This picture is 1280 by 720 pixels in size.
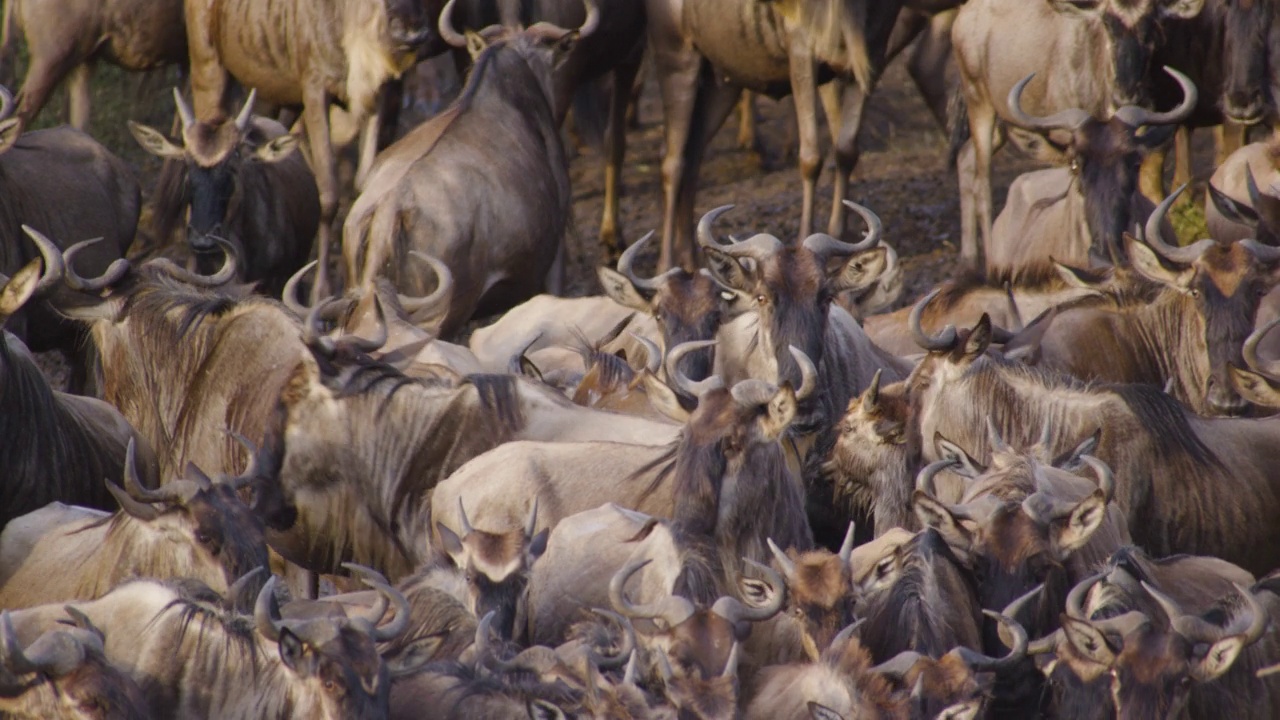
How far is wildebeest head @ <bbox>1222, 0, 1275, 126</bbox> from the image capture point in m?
10.9

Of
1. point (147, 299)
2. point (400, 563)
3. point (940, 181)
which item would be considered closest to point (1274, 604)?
point (400, 563)

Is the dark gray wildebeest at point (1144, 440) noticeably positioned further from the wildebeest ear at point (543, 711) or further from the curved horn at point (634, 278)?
the wildebeest ear at point (543, 711)

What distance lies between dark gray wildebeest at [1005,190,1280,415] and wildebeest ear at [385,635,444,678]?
3.55 metres

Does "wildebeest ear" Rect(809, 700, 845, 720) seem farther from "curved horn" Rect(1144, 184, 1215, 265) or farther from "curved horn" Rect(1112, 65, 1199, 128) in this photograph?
"curved horn" Rect(1112, 65, 1199, 128)

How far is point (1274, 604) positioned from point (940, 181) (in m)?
8.48

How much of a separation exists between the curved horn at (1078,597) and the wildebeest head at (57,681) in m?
2.86

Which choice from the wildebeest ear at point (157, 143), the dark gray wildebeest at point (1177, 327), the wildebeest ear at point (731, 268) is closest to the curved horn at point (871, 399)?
the wildebeest ear at point (731, 268)

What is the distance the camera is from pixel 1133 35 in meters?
10.6

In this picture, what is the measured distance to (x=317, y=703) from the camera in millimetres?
5379

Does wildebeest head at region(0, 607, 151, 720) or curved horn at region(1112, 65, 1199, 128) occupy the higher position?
curved horn at region(1112, 65, 1199, 128)

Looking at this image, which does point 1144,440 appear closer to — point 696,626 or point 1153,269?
point 1153,269

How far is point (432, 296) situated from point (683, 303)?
1.35 m

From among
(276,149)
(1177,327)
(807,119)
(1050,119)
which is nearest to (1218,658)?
(1177,327)

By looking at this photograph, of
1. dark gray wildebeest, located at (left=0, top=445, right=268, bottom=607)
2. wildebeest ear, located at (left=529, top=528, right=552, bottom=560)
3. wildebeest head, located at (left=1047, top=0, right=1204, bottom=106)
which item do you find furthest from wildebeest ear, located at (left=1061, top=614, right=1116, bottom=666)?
wildebeest head, located at (left=1047, top=0, right=1204, bottom=106)
